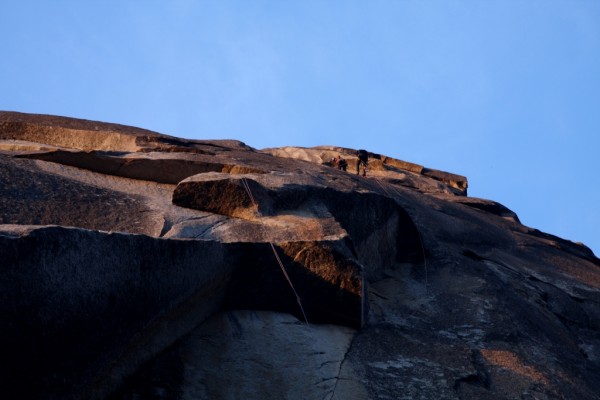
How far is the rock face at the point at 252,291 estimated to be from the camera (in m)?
3.88

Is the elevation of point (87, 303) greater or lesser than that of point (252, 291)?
lesser

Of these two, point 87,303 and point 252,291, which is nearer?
point 87,303

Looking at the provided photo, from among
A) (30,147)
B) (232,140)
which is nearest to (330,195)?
(30,147)

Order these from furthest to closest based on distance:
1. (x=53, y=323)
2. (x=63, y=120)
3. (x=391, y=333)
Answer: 1. (x=63, y=120)
2. (x=391, y=333)
3. (x=53, y=323)

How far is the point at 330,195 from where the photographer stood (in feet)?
24.0

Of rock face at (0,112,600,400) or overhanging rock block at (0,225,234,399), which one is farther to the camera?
rock face at (0,112,600,400)

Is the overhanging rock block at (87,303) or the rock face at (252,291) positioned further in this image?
the rock face at (252,291)

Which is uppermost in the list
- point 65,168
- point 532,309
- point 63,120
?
point 63,120

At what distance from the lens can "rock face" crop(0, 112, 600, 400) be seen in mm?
3881

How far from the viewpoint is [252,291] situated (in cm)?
565

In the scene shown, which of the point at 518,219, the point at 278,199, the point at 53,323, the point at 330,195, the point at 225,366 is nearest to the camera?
the point at 53,323

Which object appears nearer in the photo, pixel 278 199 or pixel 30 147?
pixel 278 199

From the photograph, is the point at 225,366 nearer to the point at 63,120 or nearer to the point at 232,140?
the point at 63,120

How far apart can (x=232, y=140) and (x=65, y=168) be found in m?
4.59
